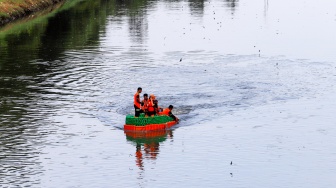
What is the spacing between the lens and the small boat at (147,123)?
58.1m

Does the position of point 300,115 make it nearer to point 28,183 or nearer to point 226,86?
point 226,86

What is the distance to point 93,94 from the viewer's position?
71.6 meters

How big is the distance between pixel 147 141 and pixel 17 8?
235ft

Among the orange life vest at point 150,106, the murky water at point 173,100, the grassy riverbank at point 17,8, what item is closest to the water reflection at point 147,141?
the murky water at point 173,100

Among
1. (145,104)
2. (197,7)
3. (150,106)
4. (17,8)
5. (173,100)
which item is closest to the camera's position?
(150,106)

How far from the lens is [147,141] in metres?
56.9

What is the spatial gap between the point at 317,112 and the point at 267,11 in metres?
76.0

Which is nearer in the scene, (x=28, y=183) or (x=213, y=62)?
(x=28, y=183)

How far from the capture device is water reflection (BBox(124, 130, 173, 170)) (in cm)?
5327

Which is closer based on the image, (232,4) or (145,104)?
(145,104)

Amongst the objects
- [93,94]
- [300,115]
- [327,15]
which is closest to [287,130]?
[300,115]

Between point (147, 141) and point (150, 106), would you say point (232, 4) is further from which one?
point (147, 141)

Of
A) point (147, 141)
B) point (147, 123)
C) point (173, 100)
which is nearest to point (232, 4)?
Result: point (173, 100)

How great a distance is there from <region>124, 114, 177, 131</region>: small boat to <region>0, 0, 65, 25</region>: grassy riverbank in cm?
6166
